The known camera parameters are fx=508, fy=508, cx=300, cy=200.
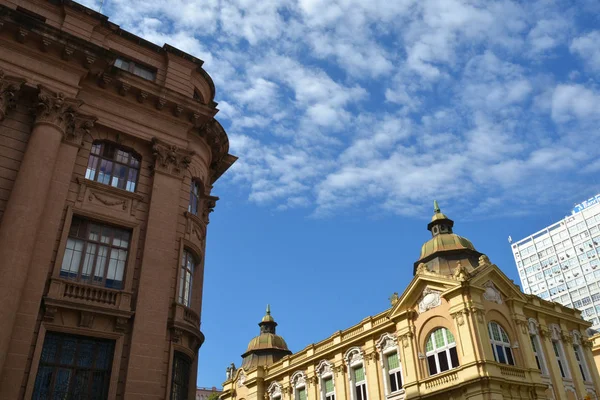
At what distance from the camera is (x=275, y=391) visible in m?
43.0

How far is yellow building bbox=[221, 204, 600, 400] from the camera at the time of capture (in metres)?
28.4

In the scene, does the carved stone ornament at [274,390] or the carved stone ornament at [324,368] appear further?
the carved stone ornament at [274,390]

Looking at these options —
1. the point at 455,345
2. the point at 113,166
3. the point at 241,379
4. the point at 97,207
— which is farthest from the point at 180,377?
the point at 241,379

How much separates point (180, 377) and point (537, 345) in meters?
24.5

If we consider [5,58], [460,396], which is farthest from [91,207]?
[460,396]

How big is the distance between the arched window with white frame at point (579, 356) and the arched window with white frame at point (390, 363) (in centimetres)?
1222

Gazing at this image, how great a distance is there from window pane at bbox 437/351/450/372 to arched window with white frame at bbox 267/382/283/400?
16719 mm

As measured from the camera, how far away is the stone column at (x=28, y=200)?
Answer: 564 inches

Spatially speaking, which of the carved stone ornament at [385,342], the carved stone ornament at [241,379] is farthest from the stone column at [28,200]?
the carved stone ornament at [241,379]

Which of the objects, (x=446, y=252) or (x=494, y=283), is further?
(x=446, y=252)

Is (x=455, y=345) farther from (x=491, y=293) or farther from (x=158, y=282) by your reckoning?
(x=158, y=282)

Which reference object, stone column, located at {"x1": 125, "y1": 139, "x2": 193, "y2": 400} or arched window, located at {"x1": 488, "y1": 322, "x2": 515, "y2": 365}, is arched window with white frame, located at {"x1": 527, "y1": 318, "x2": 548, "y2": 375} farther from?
stone column, located at {"x1": 125, "y1": 139, "x2": 193, "y2": 400}

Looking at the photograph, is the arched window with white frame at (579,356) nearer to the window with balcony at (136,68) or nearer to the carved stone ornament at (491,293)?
the carved stone ornament at (491,293)

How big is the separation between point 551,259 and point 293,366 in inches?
3280
